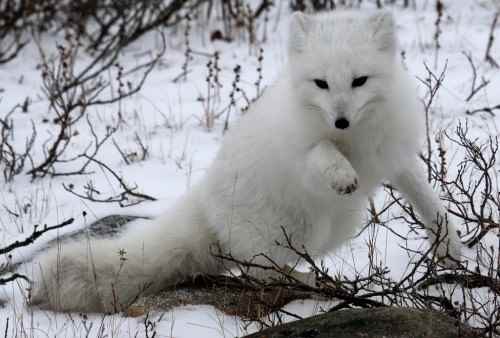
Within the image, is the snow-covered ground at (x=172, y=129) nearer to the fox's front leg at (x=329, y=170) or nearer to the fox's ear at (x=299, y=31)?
the fox's front leg at (x=329, y=170)

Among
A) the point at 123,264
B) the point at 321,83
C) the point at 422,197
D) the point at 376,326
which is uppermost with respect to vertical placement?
the point at 321,83

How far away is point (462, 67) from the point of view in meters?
7.46

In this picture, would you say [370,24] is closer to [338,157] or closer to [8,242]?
[338,157]

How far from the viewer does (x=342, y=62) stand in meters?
3.67

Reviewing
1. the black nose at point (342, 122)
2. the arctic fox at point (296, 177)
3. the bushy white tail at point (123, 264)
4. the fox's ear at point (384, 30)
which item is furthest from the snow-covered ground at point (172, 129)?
the fox's ear at point (384, 30)

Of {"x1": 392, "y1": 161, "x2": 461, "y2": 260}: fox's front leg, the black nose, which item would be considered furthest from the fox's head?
{"x1": 392, "y1": 161, "x2": 461, "y2": 260}: fox's front leg

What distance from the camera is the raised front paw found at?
3.69 meters

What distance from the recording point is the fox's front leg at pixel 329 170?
369 centimetres

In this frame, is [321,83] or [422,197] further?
[422,197]

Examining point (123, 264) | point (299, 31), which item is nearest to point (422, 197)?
point (299, 31)

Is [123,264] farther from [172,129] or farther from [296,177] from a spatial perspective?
[172,129]

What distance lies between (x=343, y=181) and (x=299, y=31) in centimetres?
88

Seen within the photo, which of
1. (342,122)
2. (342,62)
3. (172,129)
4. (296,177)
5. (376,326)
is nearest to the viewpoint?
(376,326)

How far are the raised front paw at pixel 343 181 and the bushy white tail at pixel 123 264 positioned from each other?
35.8 inches
